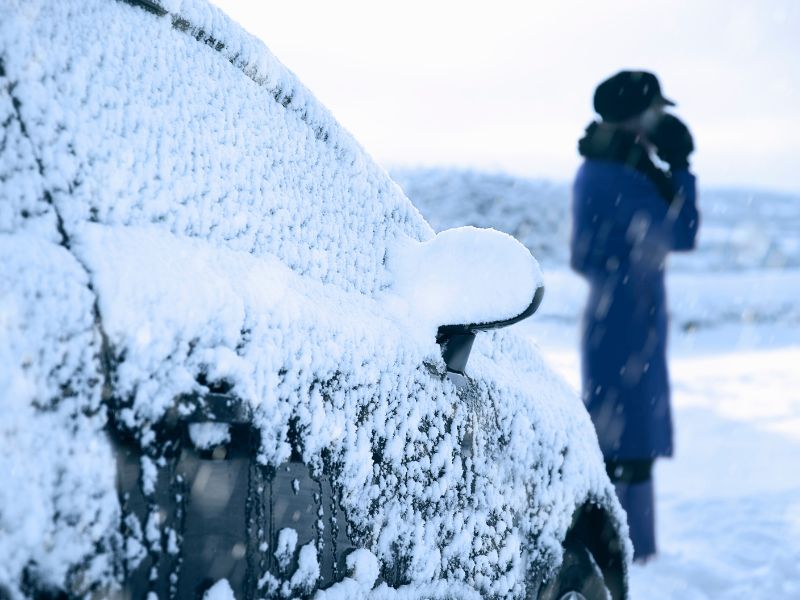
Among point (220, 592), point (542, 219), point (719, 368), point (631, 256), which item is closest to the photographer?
point (220, 592)

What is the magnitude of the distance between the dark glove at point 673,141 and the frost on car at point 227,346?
7.82ft

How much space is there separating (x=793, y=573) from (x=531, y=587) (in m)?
2.33

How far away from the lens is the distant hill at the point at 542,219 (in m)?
19.2

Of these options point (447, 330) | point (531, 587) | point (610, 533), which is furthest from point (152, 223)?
point (610, 533)

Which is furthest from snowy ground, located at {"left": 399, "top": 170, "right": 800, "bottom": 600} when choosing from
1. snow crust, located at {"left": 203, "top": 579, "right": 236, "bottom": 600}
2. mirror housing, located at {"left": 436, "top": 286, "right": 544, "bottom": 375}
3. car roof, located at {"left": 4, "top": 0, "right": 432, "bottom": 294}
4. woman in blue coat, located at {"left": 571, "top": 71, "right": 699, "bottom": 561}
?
snow crust, located at {"left": 203, "top": 579, "right": 236, "bottom": 600}

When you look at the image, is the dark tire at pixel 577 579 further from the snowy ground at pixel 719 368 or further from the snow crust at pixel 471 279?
the snowy ground at pixel 719 368

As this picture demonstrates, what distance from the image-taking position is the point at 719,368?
1010cm

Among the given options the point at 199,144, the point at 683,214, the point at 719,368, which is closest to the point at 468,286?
the point at 199,144

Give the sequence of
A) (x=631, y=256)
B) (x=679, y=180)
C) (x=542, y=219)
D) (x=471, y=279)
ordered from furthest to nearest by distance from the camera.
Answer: (x=542, y=219) < (x=679, y=180) < (x=631, y=256) < (x=471, y=279)

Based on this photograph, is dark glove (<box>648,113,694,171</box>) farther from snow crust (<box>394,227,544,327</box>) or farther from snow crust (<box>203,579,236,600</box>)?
snow crust (<box>203,579,236,600</box>)

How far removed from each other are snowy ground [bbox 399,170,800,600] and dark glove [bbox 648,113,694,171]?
1852 millimetres

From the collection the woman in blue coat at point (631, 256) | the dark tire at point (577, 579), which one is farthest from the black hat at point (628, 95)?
the dark tire at point (577, 579)

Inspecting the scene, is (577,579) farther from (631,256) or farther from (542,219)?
(542,219)

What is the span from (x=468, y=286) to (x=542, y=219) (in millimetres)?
18628
